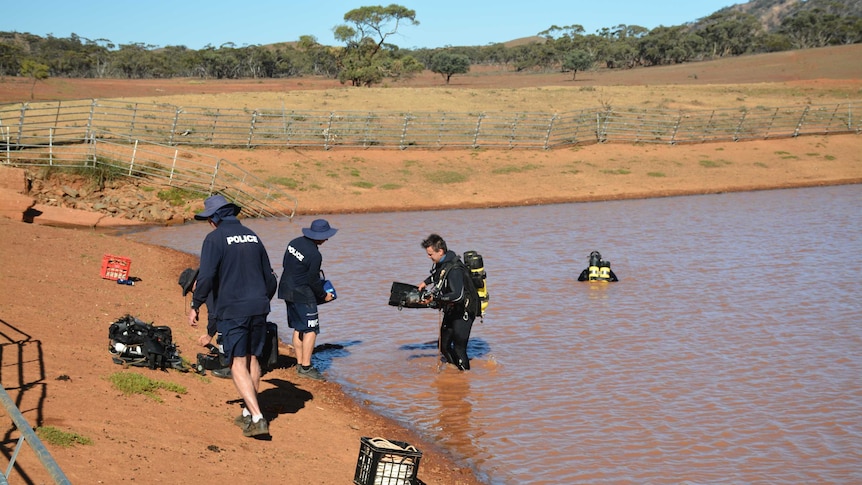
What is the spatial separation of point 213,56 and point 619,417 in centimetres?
8636

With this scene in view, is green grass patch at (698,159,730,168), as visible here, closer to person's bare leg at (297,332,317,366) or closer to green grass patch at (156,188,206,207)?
green grass patch at (156,188,206,207)

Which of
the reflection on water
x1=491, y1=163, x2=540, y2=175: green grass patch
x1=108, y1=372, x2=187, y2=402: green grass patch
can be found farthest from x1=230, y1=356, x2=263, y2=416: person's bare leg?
x1=491, y1=163, x2=540, y2=175: green grass patch

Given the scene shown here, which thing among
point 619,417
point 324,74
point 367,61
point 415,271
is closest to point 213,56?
point 324,74

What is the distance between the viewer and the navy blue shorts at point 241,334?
705cm

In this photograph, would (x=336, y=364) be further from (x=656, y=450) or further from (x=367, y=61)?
(x=367, y=61)

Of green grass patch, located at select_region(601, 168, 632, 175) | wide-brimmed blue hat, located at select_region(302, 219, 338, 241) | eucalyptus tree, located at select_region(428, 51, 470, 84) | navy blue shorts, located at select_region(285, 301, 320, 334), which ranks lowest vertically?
navy blue shorts, located at select_region(285, 301, 320, 334)

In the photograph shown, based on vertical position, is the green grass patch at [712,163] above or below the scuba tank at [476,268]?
above

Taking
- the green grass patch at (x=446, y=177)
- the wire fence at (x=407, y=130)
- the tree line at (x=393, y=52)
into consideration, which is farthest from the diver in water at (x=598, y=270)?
the tree line at (x=393, y=52)

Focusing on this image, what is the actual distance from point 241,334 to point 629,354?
5.72 meters

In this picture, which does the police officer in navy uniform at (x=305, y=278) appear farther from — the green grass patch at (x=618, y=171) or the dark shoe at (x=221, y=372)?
the green grass patch at (x=618, y=171)

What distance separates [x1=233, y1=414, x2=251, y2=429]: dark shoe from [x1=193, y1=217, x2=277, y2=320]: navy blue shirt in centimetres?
95

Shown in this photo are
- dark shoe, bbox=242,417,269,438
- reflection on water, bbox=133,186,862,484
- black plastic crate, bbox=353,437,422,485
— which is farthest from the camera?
reflection on water, bbox=133,186,862,484

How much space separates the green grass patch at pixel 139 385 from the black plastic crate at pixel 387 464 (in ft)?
7.55

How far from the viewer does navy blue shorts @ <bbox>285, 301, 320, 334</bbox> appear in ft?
30.9
